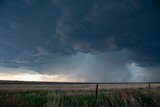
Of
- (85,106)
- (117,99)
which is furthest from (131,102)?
(85,106)

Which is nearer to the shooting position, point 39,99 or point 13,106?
point 13,106

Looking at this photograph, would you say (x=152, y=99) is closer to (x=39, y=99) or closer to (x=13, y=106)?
(x=39, y=99)

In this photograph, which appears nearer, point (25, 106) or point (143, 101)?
point (25, 106)

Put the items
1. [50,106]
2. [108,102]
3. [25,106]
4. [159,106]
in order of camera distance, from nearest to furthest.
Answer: [50,106] < [25,106] < [159,106] < [108,102]

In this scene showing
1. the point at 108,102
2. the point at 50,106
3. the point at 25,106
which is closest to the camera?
the point at 50,106

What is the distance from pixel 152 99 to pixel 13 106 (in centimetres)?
974

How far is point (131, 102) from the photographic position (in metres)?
16.5

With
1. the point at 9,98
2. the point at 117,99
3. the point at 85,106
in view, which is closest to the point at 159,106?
the point at 117,99

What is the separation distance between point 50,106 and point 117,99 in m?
5.45

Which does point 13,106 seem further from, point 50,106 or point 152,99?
point 152,99

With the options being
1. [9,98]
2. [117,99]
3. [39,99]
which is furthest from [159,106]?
[9,98]

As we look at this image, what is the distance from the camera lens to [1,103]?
14.3m

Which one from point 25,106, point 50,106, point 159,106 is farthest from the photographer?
point 159,106

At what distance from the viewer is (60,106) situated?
14125mm
